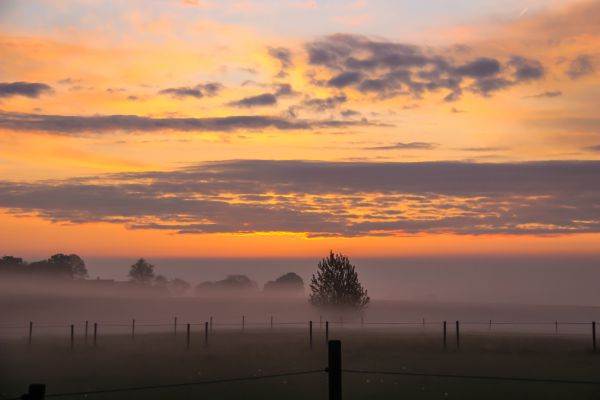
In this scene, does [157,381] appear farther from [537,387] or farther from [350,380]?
[537,387]

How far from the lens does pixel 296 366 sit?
3600cm

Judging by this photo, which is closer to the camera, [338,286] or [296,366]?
[296,366]

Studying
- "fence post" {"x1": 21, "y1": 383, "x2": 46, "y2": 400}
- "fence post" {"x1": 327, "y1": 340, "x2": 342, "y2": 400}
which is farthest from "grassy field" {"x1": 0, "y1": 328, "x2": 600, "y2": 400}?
"fence post" {"x1": 21, "y1": 383, "x2": 46, "y2": 400}

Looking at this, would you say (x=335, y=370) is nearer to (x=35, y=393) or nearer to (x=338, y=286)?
(x=35, y=393)

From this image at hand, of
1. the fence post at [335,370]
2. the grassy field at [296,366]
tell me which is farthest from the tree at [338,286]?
the fence post at [335,370]

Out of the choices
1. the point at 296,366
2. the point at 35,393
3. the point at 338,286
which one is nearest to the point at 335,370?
the point at 35,393

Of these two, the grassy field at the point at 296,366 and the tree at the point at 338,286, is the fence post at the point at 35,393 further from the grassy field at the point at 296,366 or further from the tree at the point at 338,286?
the tree at the point at 338,286

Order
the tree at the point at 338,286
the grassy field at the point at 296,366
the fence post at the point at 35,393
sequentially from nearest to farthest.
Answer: the fence post at the point at 35,393 → the grassy field at the point at 296,366 → the tree at the point at 338,286

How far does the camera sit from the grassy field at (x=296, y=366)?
25766 millimetres

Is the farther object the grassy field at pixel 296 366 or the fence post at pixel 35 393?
the grassy field at pixel 296 366

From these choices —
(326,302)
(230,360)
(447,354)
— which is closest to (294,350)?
(230,360)

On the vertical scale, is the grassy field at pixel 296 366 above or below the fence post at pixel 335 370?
below

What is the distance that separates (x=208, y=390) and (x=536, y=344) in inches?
1159

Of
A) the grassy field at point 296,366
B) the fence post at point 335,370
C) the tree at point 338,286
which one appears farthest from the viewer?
the tree at point 338,286
